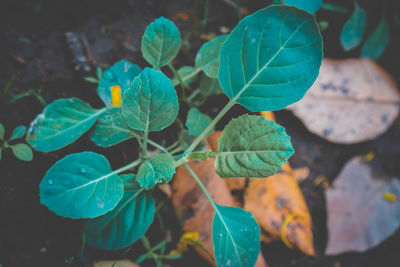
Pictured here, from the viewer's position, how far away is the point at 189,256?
1.12 meters

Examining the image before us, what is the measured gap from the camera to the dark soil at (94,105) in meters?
0.94

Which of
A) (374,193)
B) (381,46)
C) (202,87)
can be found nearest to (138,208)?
(202,87)

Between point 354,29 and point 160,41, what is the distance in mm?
1114

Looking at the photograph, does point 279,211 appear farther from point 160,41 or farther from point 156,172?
point 160,41

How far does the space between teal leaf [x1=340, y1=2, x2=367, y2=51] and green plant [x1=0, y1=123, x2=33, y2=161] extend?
1.53 metres

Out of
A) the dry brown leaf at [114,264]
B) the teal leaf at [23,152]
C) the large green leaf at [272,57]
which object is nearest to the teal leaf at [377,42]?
the large green leaf at [272,57]

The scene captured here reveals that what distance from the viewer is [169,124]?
2.65ft

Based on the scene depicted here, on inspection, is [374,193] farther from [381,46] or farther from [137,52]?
[137,52]

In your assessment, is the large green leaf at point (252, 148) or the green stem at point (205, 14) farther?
the green stem at point (205, 14)

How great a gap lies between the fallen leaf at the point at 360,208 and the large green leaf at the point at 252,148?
882mm

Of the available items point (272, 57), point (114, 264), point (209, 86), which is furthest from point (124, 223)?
point (272, 57)

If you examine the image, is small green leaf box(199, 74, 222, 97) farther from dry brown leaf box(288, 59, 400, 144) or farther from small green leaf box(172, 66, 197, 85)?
dry brown leaf box(288, 59, 400, 144)

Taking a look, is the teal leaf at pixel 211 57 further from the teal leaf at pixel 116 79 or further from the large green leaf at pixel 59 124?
the large green leaf at pixel 59 124

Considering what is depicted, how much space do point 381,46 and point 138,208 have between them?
1.54 m
